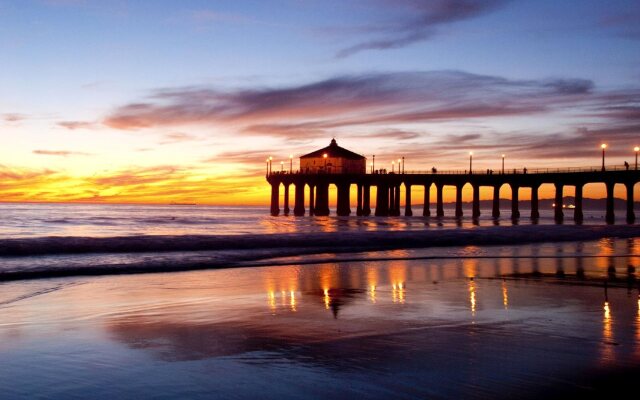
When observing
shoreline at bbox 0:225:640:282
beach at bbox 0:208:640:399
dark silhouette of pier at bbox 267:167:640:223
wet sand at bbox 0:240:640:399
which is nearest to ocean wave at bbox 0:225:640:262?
shoreline at bbox 0:225:640:282

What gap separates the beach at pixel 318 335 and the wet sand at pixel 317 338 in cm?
3

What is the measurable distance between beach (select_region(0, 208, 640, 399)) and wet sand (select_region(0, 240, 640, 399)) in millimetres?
28

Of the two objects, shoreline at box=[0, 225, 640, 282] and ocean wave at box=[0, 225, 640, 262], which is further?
ocean wave at box=[0, 225, 640, 262]

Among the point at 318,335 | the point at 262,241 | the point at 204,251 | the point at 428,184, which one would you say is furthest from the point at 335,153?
the point at 318,335

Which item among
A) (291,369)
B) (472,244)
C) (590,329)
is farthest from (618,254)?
(291,369)

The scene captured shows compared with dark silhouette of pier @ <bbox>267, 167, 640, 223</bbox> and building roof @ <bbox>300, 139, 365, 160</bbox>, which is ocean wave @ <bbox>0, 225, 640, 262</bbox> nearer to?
dark silhouette of pier @ <bbox>267, 167, 640, 223</bbox>

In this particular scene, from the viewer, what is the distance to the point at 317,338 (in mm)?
8141

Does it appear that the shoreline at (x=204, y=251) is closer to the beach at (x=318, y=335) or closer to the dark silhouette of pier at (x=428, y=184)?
the beach at (x=318, y=335)

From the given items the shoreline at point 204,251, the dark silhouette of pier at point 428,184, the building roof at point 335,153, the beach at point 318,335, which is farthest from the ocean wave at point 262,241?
the building roof at point 335,153

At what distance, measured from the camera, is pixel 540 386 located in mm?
5922

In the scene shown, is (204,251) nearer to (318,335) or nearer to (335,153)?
(318,335)

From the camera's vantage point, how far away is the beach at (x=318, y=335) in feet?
19.7

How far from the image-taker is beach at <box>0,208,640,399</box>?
19.7 feet

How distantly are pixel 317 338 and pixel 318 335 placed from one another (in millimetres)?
204
